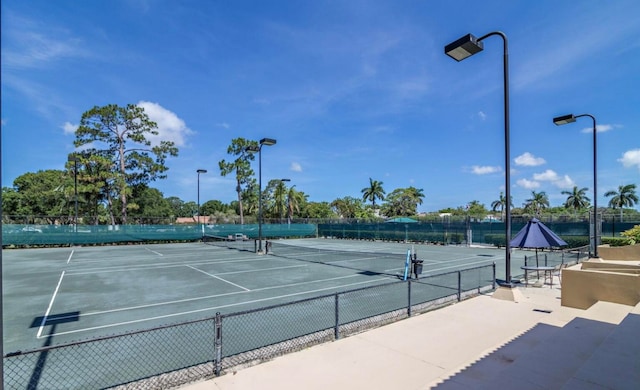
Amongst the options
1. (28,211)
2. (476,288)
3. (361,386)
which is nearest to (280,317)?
(361,386)

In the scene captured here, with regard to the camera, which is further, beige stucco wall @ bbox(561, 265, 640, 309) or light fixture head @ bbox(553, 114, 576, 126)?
light fixture head @ bbox(553, 114, 576, 126)

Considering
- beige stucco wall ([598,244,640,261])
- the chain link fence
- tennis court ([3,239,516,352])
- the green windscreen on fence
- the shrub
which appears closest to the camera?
the chain link fence

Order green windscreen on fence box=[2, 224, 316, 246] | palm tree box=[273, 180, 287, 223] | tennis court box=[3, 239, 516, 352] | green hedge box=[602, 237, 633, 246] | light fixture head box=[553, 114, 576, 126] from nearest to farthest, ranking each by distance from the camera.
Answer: tennis court box=[3, 239, 516, 352]
light fixture head box=[553, 114, 576, 126]
green hedge box=[602, 237, 633, 246]
green windscreen on fence box=[2, 224, 316, 246]
palm tree box=[273, 180, 287, 223]

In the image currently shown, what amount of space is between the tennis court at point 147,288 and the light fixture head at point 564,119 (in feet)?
25.9

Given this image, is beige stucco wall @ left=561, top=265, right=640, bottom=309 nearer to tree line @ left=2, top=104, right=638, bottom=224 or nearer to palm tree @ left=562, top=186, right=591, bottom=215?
tree line @ left=2, top=104, right=638, bottom=224

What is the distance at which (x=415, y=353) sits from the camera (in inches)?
237

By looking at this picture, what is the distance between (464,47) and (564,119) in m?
6.91

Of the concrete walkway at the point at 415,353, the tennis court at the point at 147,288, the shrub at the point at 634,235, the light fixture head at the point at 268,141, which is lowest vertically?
the tennis court at the point at 147,288

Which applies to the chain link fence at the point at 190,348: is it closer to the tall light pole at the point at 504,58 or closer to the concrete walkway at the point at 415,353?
the concrete walkway at the point at 415,353

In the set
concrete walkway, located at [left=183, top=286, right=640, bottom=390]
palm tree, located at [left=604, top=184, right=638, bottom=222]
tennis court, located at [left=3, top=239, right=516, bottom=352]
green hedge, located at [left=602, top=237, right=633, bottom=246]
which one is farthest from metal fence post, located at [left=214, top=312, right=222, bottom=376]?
palm tree, located at [left=604, top=184, right=638, bottom=222]

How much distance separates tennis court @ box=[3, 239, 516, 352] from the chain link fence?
1.11 metres

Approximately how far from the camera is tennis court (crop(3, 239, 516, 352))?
848 centimetres

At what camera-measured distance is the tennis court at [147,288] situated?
848 cm

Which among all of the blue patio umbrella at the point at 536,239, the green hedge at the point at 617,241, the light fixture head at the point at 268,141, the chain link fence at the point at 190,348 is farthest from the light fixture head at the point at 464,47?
the green hedge at the point at 617,241
